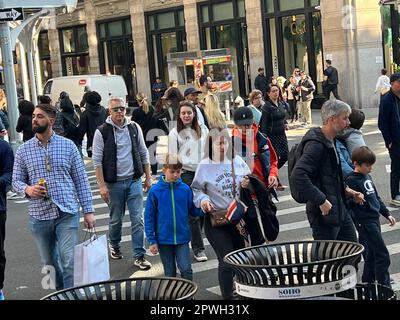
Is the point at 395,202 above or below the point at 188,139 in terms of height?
below

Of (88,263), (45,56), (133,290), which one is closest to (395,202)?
(88,263)

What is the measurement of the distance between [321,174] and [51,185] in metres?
2.34

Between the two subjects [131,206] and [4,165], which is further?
[131,206]

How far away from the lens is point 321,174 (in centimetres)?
575

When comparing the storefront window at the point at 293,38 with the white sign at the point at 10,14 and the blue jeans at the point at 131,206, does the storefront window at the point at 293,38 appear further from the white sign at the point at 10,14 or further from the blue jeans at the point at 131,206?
the blue jeans at the point at 131,206

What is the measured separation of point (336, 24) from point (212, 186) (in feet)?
70.6

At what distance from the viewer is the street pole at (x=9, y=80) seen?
16734 millimetres

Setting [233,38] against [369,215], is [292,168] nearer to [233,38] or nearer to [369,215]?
[369,215]

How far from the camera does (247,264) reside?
12.5ft

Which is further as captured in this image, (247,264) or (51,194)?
(51,194)

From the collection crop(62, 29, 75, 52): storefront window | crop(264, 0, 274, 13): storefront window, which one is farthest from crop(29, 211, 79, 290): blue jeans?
crop(62, 29, 75, 52): storefront window
